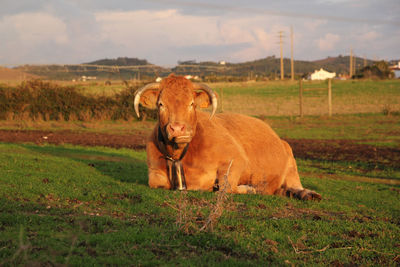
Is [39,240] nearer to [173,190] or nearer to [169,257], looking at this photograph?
[169,257]

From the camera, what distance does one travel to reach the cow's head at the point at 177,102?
313 inches

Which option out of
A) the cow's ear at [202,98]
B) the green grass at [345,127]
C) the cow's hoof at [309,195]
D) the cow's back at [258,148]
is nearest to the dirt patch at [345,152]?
the green grass at [345,127]

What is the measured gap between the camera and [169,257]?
459cm

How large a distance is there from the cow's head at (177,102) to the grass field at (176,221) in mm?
1211

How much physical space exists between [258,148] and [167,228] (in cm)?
504

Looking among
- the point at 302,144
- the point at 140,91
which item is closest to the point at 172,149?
the point at 140,91

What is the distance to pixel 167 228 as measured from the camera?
566 centimetres

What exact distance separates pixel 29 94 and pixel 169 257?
30412 millimetres

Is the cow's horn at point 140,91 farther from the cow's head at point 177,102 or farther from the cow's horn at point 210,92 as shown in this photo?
the cow's horn at point 210,92

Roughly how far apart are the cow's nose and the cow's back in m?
2.31

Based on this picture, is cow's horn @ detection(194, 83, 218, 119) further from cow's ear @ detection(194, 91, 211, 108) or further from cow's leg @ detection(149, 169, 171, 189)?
cow's leg @ detection(149, 169, 171, 189)

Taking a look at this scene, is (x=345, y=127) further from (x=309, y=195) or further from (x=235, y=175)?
(x=235, y=175)

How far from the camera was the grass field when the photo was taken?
15.3 feet

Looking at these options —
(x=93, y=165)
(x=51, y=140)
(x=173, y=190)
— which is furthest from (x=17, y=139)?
(x=173, y=190)
